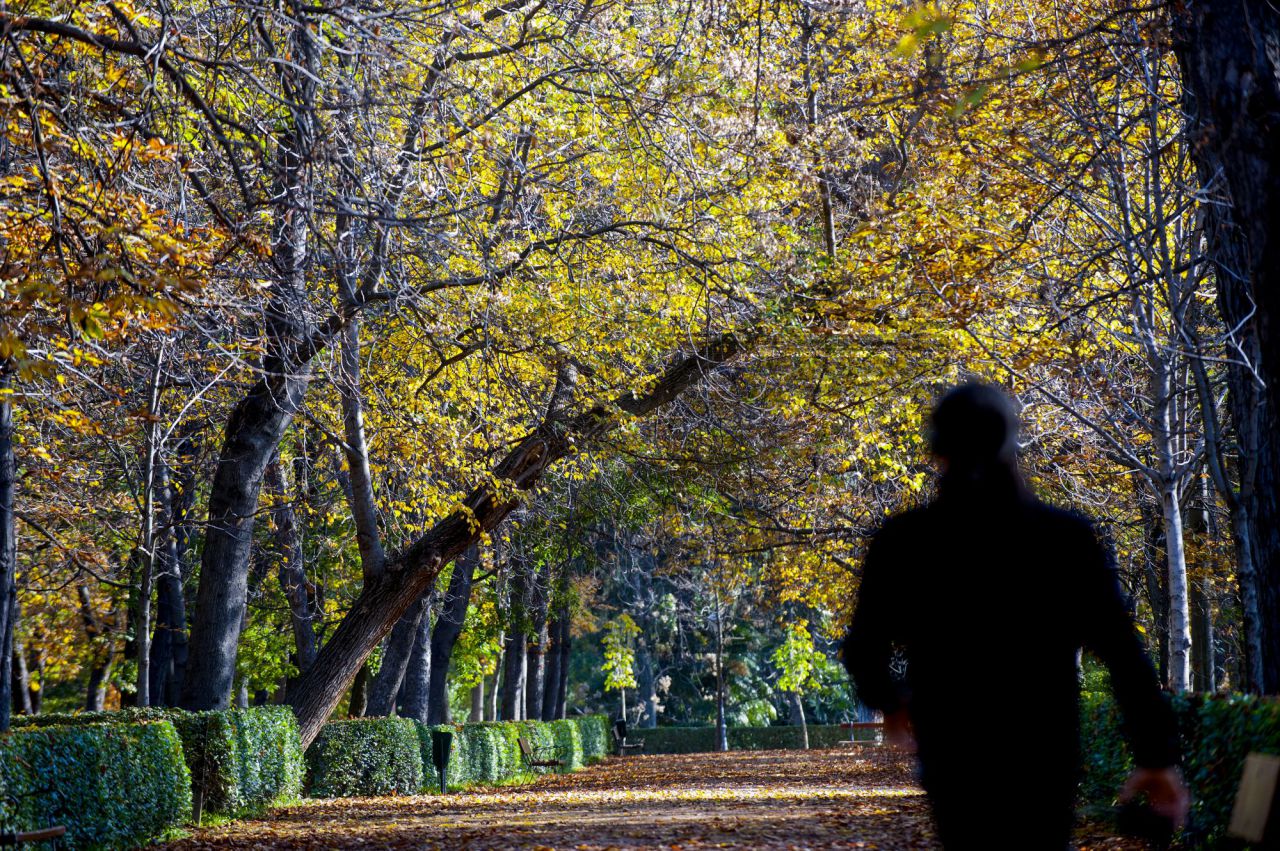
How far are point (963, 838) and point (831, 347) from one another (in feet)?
36.7

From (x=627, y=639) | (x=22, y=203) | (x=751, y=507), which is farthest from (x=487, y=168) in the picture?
(x=627, y=639)

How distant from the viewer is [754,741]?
174 ft

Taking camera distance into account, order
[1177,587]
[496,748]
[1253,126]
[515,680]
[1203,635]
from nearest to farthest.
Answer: [1253,126] → [1177,587] → [1203,635] → [496,748] → [515,680]

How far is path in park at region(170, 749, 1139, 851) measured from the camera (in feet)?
34.2

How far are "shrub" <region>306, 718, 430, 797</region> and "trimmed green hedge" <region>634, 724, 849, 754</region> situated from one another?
32.3 meters

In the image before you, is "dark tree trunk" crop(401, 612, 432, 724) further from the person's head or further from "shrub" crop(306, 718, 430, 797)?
the person's head

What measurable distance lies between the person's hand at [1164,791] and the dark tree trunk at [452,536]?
466 inches

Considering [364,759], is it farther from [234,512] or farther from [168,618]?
[234,512]

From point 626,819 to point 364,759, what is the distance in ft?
26.9

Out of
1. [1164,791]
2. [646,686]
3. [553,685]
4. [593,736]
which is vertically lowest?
[593,736]

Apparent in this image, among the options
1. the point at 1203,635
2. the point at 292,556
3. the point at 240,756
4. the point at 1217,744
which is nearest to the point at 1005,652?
the point at 1217,744

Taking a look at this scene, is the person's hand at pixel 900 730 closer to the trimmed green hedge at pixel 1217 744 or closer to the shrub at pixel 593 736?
the trimmed green hedge at pixel 1217 744

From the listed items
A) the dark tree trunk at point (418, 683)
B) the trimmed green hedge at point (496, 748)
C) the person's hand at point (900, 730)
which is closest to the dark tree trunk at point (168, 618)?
the dark tree trunk at point (418, 683)

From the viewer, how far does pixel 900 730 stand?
127 inches
